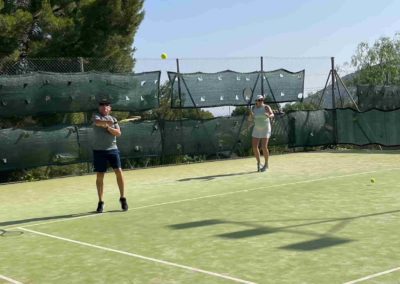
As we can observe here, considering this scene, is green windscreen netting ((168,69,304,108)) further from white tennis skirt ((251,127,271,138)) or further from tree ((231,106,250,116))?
white tennis skirt ((251,127,271,138))

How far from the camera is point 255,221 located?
22.1 feet

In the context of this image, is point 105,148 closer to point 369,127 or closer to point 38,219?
point 38,219

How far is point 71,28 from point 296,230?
13108 mm

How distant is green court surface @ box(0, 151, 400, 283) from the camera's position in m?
4.68

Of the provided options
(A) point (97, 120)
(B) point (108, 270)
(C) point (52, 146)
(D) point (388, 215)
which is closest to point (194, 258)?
(B) point (108, 270)

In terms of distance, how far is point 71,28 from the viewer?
17531 mm

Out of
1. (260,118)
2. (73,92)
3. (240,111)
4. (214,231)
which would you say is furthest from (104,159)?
(240,111)

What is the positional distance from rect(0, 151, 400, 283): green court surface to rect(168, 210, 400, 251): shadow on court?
0.04ft

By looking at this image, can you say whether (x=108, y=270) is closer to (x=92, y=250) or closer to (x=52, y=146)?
(x=92, y=250)

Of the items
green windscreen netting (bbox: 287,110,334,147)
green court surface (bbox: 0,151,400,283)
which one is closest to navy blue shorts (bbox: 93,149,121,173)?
green court surface (bbox: 0,151,400,283)

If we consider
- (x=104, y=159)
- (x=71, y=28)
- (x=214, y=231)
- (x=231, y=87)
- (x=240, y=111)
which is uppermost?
(x=71, y=28)

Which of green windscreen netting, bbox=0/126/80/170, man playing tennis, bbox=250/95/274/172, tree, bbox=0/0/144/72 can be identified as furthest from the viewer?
tree, bbox=0/0/144/72

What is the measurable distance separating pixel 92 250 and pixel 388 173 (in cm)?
685

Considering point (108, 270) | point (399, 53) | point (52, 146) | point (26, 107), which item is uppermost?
point (399, 53)
